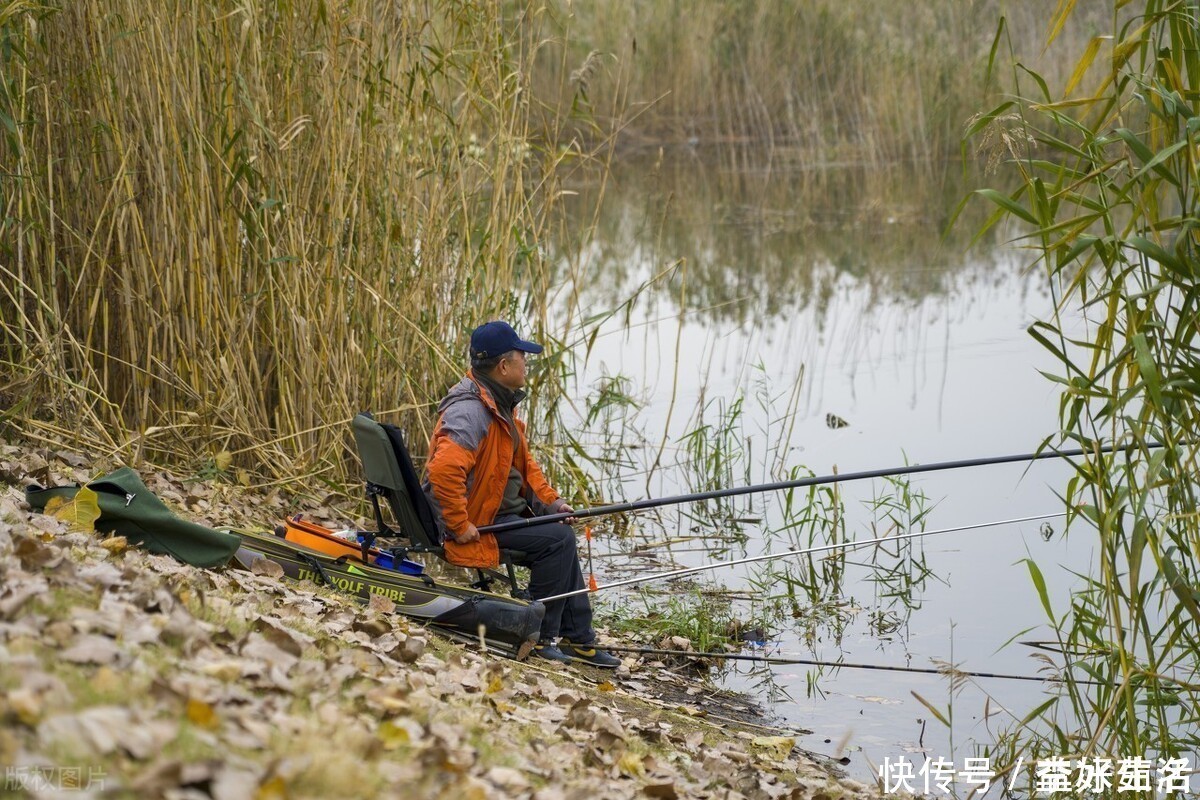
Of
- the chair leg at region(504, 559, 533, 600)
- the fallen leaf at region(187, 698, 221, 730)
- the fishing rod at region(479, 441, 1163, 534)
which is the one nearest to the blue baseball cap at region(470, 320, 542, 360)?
the fishing rod at region(479, 441, 1163, 534)

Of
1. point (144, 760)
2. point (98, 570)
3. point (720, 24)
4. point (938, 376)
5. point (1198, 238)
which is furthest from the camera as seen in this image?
point (720, 24)

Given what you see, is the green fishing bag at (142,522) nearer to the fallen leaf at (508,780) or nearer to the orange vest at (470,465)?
the orange vest at (470,465)

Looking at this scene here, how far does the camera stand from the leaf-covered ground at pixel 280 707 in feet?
7.14

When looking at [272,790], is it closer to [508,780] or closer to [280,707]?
[280,707]

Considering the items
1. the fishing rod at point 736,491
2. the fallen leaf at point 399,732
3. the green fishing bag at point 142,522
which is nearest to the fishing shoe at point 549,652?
the fishing rod at point 736,491

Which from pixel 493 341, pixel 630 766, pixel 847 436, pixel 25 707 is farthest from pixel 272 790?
pixel 847 436

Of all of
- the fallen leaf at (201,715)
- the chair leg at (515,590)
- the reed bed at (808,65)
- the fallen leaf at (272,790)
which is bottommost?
the fallen leaf at (272,790)

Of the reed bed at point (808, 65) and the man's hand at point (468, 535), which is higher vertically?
the reed bed at point (808, 65)

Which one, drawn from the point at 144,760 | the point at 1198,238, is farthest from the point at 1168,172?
the point at 144,760

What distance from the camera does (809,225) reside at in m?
14.8

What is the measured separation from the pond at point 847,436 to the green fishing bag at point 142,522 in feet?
7.03

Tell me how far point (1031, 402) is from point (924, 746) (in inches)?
187

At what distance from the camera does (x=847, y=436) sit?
8.47 m

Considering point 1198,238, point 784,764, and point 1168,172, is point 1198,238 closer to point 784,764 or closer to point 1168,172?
point 1168,172
